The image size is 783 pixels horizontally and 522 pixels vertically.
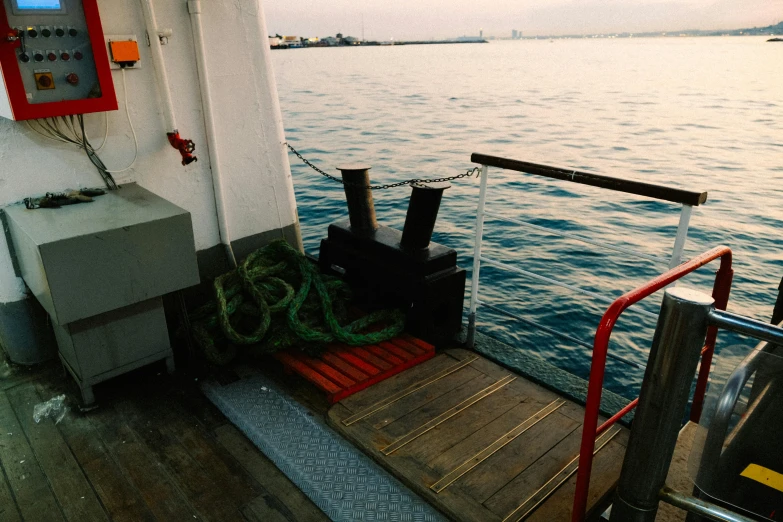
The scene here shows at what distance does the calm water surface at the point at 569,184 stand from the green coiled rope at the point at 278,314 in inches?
92.7

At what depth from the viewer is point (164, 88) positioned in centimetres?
373

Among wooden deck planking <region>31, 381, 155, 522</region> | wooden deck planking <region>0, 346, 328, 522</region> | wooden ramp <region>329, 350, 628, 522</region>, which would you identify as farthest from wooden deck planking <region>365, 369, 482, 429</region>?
wooden deck planking <region>31, 381, 155, 522</region>

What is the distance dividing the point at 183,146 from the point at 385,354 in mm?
2028

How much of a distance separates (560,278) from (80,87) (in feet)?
22.0

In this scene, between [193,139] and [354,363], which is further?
[193,139]

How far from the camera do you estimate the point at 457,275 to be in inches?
156

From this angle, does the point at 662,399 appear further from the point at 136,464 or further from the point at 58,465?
the point at 58,465

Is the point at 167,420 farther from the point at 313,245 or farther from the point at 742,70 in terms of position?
the point at 742,70

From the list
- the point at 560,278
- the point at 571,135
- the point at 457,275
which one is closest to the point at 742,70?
the point at 571,135

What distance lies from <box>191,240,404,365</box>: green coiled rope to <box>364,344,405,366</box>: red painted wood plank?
0.05 metres

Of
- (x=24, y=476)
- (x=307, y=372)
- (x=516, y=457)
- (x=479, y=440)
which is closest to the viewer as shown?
(x=24, y=476)

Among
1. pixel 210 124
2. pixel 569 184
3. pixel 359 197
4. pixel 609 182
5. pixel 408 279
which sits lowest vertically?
pixel 569 184

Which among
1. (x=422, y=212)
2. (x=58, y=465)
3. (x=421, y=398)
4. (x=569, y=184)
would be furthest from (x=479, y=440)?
(x=569, y=184)

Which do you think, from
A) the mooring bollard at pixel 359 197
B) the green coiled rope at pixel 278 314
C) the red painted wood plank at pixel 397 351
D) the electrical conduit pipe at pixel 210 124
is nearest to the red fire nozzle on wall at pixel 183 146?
the electrical conduit pipe at pixel 210 124
